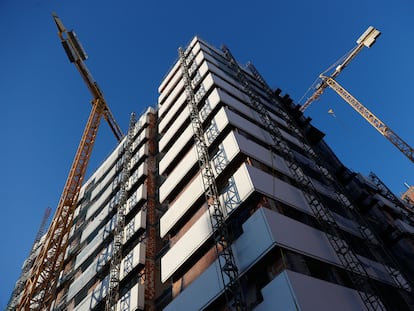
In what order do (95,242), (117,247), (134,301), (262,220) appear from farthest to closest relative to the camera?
(95,242)
(117,247)
(134,301)
(262,220)

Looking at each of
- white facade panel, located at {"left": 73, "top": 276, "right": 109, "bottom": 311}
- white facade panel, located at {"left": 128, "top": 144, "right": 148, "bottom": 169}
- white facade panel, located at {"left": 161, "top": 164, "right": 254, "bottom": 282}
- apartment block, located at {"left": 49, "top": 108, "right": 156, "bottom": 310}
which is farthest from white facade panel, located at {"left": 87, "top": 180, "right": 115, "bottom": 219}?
white facade panel, located at {"left": 161, "top": 164, "right": 254, "bottom": 282}

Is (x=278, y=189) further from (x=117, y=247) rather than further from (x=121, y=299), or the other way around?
(x=117, y=247)

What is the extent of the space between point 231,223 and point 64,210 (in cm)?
3038

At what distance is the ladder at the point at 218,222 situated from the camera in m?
14.8

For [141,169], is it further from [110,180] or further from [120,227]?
[110,180]

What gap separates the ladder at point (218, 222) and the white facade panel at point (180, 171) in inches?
53.9

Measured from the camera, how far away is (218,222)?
57.9 feet

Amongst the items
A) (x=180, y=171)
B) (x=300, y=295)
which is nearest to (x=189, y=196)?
(x=180, y=171)

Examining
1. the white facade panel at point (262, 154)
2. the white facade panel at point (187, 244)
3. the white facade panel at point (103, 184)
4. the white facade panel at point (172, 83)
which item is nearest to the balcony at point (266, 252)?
the white facade panel at point (187, 244)

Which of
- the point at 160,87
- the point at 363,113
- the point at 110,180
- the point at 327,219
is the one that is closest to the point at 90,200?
the point at 110,180

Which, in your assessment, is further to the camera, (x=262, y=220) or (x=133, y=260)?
(x=133, y=260)

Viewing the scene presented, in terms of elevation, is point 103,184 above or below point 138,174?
above

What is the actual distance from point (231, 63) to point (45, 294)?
108 ft

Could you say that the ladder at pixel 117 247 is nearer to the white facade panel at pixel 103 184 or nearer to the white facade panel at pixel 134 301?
the white facade panel at pixel 134 301
